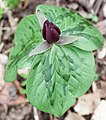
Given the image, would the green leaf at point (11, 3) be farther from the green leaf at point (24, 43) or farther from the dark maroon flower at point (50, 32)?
the dark maroon flower at point (50, 32)

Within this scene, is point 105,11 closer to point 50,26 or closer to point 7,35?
point 7,35

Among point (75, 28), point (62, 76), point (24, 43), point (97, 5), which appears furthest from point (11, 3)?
point (62, 76)

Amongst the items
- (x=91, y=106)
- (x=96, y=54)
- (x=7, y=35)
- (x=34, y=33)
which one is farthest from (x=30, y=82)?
(x=7, y=35)

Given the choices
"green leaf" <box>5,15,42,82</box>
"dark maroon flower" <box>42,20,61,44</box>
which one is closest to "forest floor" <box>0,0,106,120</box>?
"green leaf" <box>5,15,42,82</box>

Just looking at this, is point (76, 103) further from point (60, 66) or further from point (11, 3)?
point (11, 3)

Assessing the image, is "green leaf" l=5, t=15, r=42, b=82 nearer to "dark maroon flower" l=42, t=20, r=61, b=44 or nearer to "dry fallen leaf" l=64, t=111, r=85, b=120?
"dark maroon flower" l=42, t=20, r=61, b=44
